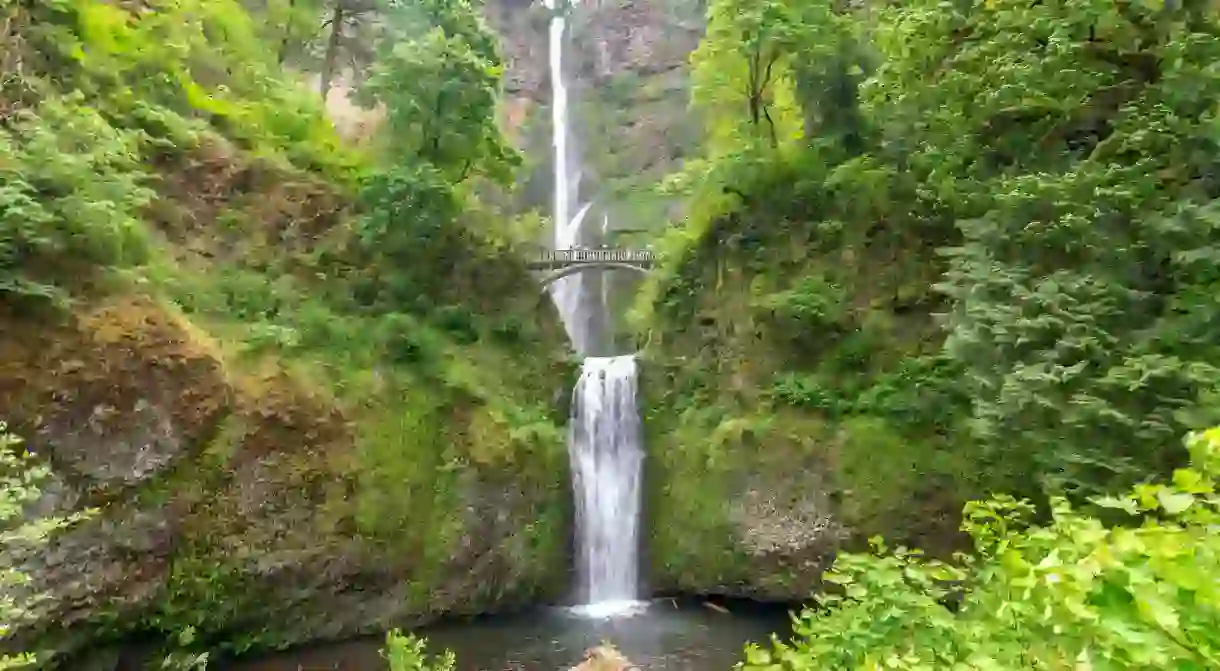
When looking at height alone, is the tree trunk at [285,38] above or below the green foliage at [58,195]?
above

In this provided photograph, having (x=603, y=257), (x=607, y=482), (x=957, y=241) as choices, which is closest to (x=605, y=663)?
(x=607, y=482)

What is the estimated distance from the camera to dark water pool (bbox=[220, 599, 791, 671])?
35.3 ft

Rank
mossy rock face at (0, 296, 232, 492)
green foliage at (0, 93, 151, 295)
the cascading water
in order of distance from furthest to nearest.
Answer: the cascading water, mossy rock face at (0, 296, 232, 492), green foliage at (0, 93, 151, 295)

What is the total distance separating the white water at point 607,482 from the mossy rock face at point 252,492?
640 millimetres

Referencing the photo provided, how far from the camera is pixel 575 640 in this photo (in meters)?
11.9

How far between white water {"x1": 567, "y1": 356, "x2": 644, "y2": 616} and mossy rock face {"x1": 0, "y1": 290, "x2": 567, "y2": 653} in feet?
2.10

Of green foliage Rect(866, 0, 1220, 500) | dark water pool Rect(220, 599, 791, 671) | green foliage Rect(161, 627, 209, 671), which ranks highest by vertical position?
green foliage Rect(866, 0, 1220, 500)

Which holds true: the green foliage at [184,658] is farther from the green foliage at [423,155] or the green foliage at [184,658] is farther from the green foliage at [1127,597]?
the green foliage at [1127,597]

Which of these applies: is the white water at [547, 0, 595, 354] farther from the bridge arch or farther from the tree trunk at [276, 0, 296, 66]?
the tree trunk at [276, 0, 296, 66]

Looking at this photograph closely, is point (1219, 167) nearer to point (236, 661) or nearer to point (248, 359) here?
point (248, 359)

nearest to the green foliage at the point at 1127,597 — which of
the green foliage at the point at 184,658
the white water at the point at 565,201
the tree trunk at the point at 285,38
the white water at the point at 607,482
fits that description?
the green foliage at the point at 184,658

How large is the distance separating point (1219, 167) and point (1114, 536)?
6.60m

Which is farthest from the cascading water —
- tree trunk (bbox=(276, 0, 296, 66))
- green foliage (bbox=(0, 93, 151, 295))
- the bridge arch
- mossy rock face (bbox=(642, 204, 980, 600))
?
tree trunk (bbox=(276, 0, 296, 66))

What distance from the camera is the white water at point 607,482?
562 inches
